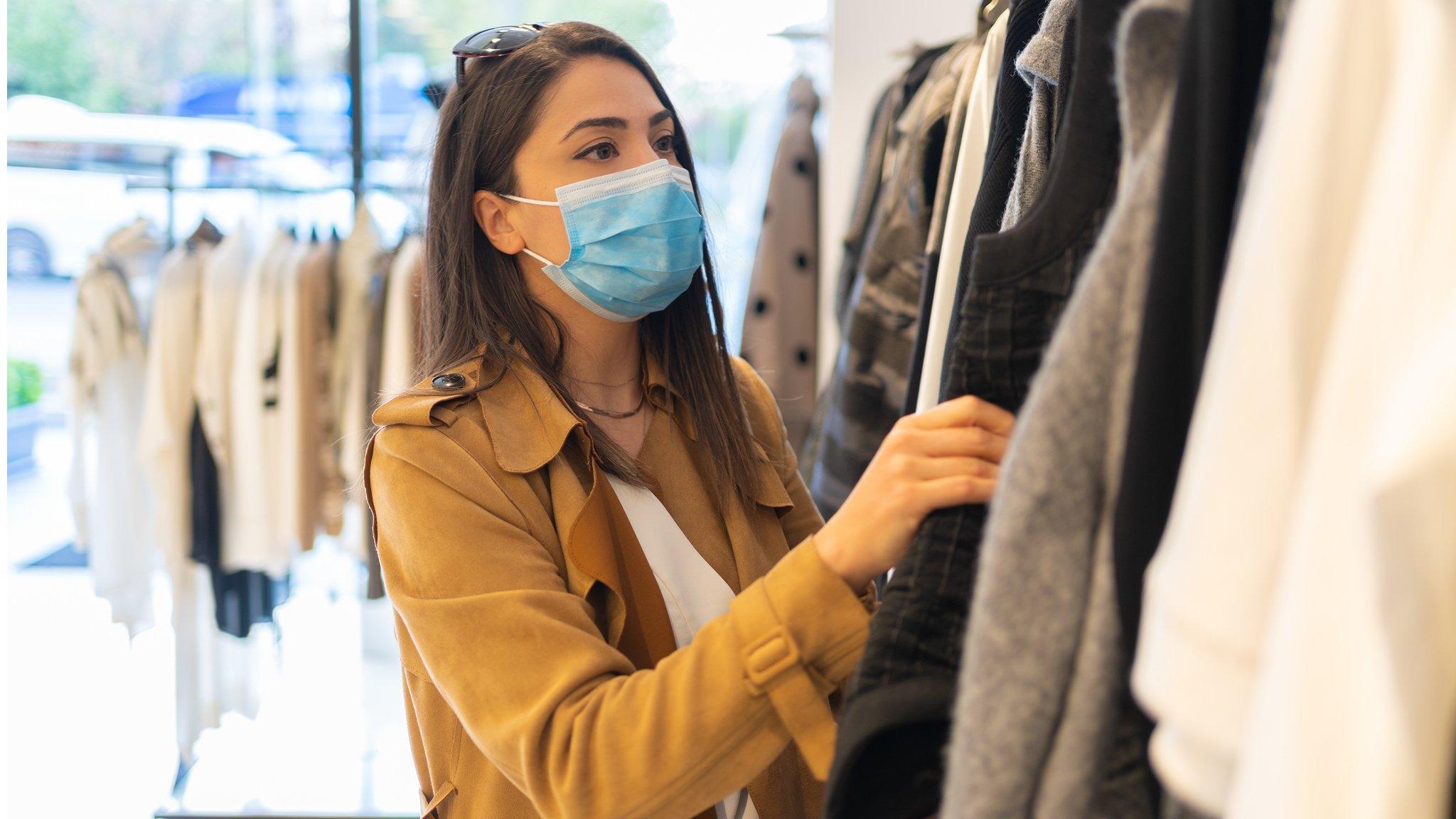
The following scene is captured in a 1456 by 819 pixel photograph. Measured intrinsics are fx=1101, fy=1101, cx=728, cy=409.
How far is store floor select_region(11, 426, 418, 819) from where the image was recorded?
2996 mm

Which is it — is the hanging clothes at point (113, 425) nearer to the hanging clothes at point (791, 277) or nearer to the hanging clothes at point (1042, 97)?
the hanging clothes at point (791, 277)

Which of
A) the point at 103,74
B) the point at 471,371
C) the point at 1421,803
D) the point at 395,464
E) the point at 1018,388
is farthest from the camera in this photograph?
the point at 103,74

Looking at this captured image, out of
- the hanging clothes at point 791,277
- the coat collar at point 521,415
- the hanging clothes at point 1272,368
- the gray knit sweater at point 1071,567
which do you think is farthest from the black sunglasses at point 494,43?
the hanging clothes at point 791,277

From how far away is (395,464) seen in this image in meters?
1.12

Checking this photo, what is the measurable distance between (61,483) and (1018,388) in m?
3.61

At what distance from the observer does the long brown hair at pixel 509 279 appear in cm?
134

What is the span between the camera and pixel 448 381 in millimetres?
1217

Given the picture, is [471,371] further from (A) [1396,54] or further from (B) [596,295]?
(A) [1396,54]

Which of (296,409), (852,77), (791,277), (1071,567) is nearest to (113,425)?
(296,409)

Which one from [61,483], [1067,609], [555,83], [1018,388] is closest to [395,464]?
[555,83]

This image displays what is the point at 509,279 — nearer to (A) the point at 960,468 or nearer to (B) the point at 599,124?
(B) the point at 599,124

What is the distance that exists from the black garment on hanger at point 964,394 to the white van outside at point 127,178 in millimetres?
2269

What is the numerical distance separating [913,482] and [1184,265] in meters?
0.34

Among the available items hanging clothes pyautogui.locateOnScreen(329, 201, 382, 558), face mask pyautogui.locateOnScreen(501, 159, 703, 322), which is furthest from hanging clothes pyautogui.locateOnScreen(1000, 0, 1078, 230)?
hanging clothes pyautogui.locateOnScreen(329, 201, 382, 558)
